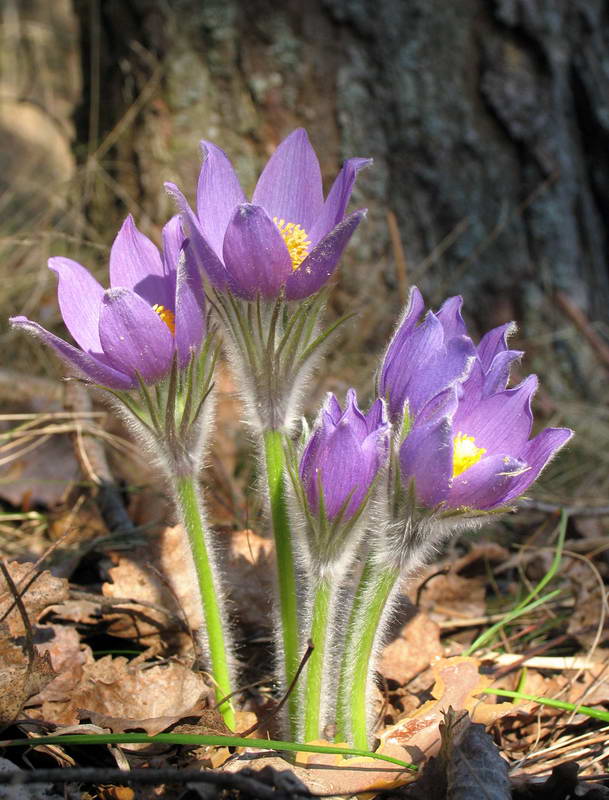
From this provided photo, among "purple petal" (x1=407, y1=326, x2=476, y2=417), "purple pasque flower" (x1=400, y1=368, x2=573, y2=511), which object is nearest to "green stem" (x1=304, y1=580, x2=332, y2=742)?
"purple pasque flower" (x1=400, y1=368, x2=573, y2=511)

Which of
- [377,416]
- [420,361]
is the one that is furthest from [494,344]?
[377,416]

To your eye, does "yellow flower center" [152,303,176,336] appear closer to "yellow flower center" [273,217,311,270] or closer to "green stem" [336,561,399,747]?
"yellow flower center" [273,217,311,270]

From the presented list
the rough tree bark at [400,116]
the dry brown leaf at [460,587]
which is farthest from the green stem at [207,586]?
the rough tree bark at [400,116]

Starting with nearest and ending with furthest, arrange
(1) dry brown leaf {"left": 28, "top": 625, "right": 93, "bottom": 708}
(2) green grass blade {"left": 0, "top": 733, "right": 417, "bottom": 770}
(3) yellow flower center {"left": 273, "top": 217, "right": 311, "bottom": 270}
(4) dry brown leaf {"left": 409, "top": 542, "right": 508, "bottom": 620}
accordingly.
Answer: (2) green grass blade {"left": 0, "top": 733, "right": 417, "bottom": 770}, (3) yellow flower center {"left": 273, "top": 217, "right": 311, "bottom": 270}, (1) dry brown leaf {"left": 28, "top": 625, "right": 93, "bottom": 708}, (4) dry brown leaf {"left": 409, "top": 542, "right": 508, "bottom": 620}

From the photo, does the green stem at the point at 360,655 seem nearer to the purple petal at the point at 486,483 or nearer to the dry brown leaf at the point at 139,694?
the purple petal at the point at 486,483

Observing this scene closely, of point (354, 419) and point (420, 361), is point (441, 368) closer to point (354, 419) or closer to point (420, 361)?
point (420, 361)

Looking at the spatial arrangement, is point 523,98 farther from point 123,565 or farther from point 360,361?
point 123,565
